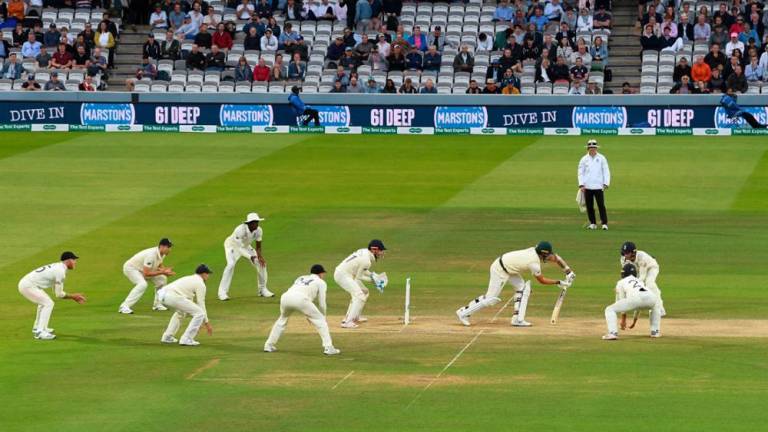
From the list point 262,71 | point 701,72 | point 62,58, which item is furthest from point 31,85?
point 701,72

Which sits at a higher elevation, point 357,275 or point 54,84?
point 54,84

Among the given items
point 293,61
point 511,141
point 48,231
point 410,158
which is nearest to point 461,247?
point 48,231

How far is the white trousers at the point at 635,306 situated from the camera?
24625 millimetres

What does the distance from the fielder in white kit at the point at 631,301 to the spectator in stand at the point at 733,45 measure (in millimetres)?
29258

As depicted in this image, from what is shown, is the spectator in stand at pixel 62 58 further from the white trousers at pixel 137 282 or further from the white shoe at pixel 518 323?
the white shoe at pixel 518 323

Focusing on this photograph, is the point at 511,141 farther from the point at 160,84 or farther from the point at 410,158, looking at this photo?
the point at 160,84

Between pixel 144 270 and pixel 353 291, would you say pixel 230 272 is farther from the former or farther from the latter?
pixel 353 291

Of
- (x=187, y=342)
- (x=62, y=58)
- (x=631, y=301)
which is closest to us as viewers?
(x=631, y=301)

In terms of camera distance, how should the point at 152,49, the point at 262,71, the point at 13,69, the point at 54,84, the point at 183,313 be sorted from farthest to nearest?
1. the point at 152,49
2. the point at 13,69
3. the point at 262,71
4. the point at 54,84
5. the point at 183,313

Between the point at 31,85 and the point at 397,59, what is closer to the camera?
the point at 31,85

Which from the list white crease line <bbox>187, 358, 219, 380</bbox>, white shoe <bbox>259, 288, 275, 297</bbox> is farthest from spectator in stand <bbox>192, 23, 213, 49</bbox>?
white crease line <bbox>187, 358, 219, 380</bbox>

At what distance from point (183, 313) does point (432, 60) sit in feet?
101

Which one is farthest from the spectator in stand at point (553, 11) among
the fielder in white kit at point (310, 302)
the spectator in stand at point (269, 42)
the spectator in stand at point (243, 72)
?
the fielder in white kit at point (310, 302)

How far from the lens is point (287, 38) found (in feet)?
186
